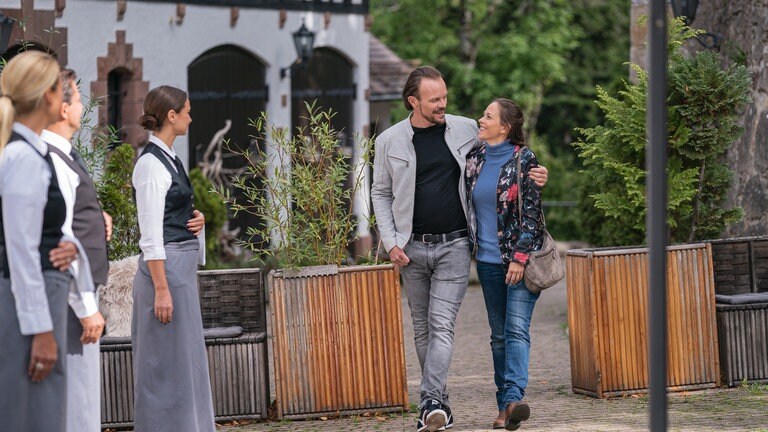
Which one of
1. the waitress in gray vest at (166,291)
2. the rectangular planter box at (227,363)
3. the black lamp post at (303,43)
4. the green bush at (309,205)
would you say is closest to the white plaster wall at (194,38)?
the black lamp post at (303,43)

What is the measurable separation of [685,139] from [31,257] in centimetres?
489

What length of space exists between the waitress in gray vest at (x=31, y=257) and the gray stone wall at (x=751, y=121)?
22.0 feet

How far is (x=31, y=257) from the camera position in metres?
4.95

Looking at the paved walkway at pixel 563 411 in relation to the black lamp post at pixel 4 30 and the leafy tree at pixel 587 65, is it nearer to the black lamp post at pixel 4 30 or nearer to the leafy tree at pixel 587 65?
the black lamp post at pixel 4 30

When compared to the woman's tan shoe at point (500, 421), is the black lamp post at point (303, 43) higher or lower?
higher

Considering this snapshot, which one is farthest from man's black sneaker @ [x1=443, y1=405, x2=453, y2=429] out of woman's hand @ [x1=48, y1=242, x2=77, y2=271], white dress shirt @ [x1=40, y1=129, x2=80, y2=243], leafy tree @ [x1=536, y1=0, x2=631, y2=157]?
leafy tree @ [x1=536, y1=0, x2=631, y2=157]

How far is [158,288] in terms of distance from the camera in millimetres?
6297

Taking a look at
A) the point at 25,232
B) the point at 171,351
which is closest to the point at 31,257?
the point at 25,232

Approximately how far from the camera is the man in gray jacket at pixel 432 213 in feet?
24.1

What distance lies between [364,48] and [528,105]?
9322 millimetres

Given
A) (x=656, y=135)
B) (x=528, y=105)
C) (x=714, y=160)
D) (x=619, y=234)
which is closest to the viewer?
(x=656, y=135)

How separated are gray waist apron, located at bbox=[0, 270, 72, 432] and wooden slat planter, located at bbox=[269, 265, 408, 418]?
2.72 metres

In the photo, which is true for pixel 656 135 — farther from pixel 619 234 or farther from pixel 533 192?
pixel 619 234

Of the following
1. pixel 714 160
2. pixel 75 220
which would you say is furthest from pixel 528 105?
pixel 75 220
